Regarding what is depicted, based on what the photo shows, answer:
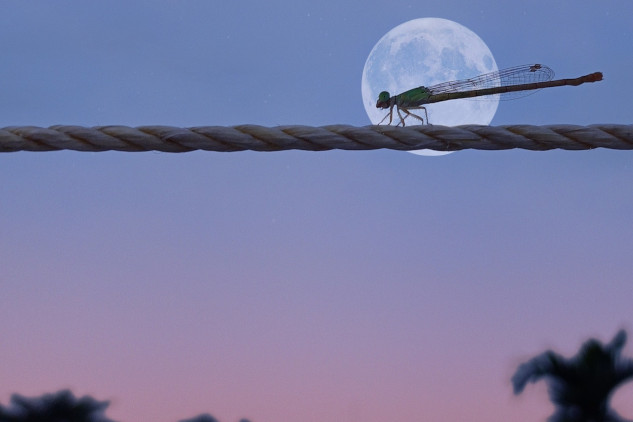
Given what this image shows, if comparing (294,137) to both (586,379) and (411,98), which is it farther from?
(586,379)

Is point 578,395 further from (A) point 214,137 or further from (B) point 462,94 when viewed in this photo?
(A) point 214,137

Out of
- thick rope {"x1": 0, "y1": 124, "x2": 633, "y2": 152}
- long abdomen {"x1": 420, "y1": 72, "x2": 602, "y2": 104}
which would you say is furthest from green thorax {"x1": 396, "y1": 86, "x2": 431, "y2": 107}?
thick rope {"x1": 0, "y1": 124, "x2": 633, "y2": 152}

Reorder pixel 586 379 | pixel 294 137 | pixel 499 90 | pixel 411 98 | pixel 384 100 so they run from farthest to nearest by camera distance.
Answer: pixel 586 379
pixel 384 100
pixel 411 98
pixel 499 90
pixel 294 137

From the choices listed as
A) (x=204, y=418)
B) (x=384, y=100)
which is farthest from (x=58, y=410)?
(x=384, y=100)

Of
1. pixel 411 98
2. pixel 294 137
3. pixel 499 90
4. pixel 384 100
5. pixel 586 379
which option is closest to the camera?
pixel 294 137

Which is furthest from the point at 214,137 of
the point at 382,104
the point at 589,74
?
the point at 382,104

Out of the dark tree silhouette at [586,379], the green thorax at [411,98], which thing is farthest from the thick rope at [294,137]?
the dark tree silhouette at [586,379]

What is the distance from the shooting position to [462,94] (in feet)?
45.6

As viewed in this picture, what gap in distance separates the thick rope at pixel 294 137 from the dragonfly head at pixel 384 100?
11.3 metres

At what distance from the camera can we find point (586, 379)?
2875 cm

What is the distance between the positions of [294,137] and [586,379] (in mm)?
28813

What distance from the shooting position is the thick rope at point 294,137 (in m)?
2.19

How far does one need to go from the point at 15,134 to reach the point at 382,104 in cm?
1152

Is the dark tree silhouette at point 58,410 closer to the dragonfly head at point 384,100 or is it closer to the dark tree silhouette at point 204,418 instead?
the dark tree silhouette at point 204,418
